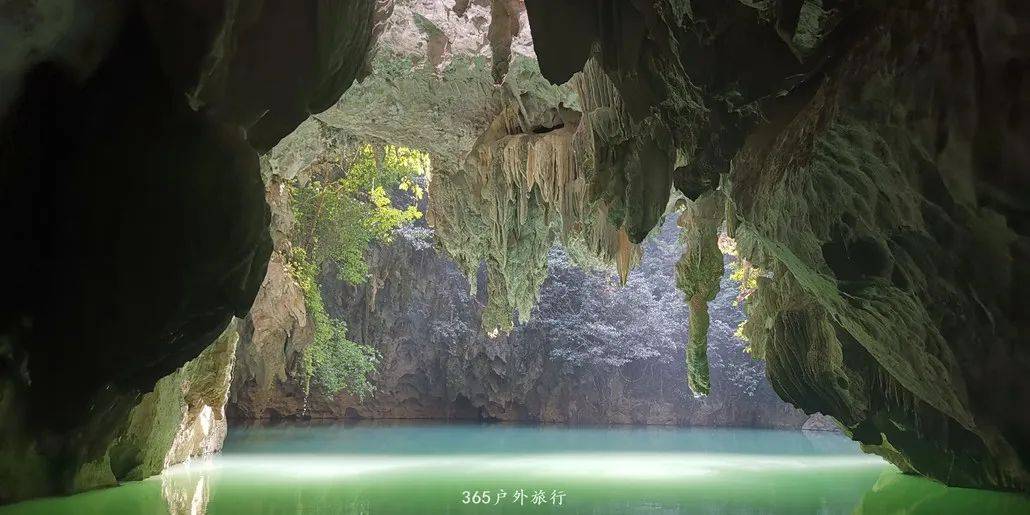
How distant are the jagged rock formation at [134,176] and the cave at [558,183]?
14mm

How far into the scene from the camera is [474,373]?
68.0ft

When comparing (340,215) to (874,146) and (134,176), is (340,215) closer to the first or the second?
(134,176)

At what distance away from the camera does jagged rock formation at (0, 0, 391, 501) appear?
371cm

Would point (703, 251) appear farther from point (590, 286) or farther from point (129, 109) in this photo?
point (590, 286)

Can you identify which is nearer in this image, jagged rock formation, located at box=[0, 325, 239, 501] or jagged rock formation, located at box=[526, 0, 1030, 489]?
jagged rock formation, located at box=[526, 0, 1030, 489]

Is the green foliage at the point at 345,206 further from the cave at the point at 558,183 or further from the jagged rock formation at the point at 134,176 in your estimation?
the jagged rock formation at the point at 134,176

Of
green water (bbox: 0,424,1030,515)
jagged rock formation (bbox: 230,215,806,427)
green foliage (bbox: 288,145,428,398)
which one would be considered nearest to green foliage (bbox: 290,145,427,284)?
green foliage (bbox: 288,145,428,398)

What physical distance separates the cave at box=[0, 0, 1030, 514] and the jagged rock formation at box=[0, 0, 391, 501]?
0.01m

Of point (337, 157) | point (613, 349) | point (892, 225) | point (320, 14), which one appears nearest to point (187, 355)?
point (320, 14)

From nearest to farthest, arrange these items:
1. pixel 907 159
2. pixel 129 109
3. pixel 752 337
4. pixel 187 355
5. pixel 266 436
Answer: pixel 907 159 < pixel 129 109 < pixel 187 355 < pixel 752 337 < pixel 266 436

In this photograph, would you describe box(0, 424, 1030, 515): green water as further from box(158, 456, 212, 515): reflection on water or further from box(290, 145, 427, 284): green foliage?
box(290, 145, 427, 284): green foliage

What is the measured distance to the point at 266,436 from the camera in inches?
553

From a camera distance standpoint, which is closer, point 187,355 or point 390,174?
point 187,355

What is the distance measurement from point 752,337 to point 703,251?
2010 mm
